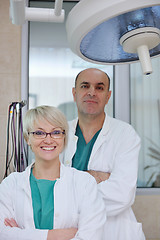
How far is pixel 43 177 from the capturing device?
117 cm

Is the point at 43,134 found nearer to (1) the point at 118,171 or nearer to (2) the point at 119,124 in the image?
(1) the point at 118,171

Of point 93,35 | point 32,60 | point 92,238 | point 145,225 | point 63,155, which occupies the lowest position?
point 145,225

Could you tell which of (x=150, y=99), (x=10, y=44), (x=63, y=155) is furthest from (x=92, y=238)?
(x=10, y=44)

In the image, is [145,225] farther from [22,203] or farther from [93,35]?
[93,35]

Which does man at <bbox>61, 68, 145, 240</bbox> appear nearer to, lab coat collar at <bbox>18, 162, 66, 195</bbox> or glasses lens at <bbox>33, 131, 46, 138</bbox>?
lab coat collar at <bbox>18, 162, 66, 195</bbox>

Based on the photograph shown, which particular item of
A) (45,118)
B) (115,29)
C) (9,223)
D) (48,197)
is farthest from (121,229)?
(115,29)

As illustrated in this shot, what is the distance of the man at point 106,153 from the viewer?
1.37m

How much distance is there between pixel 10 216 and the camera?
1.12 meters

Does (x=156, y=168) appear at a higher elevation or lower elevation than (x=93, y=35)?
lower

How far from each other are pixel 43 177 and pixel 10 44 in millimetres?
1427

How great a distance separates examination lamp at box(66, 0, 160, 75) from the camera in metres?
0.52

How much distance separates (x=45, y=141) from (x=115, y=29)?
0.65 meters

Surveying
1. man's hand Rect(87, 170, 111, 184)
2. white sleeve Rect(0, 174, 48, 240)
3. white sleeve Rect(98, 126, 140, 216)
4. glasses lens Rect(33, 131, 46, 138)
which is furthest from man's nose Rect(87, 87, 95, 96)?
white sleeve Rect(0, 174, 48, 240)

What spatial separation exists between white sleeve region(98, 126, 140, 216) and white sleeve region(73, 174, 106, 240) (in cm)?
24
